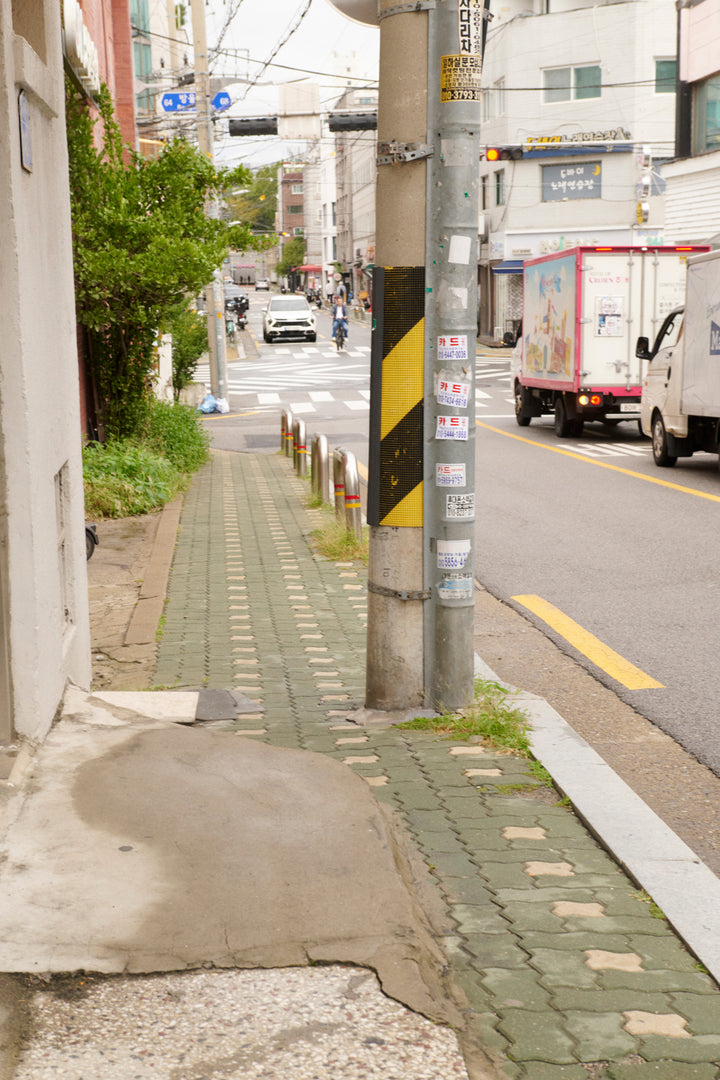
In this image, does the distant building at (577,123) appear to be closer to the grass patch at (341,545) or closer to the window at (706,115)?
the window at (706,115)

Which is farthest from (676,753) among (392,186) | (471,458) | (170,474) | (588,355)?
(588,355)

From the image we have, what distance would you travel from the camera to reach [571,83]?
48.1 metres

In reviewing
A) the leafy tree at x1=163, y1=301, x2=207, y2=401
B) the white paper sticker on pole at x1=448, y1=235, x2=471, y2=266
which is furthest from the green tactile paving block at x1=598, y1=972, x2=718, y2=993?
the leafy tree at x1=163, y1=301, x2=207, y2=401

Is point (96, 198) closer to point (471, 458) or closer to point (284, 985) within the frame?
point (471, 458)

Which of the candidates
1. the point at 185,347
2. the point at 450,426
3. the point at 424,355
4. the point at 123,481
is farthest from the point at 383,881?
the point at 185,347

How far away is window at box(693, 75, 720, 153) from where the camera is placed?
31.5 m

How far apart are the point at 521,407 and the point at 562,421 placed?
2813 millimetres

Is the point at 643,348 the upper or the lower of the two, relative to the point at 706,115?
lower

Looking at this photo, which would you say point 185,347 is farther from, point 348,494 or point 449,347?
point 449,347

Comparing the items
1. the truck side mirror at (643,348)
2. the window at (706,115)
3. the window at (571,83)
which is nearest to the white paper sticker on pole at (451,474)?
the truck side mirror at (643,348)

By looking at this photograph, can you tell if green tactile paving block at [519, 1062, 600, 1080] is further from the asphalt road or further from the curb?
the asphalt road

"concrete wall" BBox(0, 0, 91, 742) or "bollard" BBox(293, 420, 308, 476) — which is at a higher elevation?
"concrete wall" BBox(0, 0, 91, 742)

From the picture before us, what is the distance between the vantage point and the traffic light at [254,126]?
27.5 m

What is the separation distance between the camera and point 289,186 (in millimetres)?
155500
